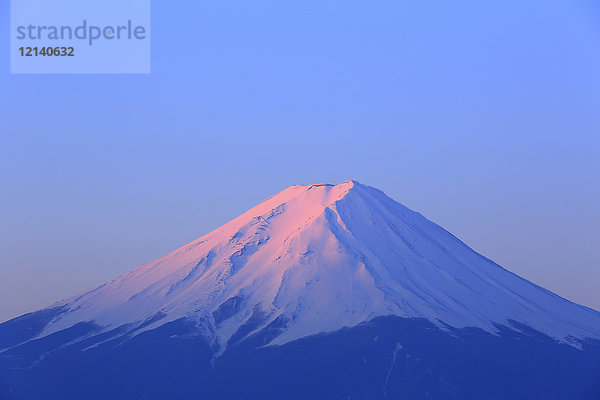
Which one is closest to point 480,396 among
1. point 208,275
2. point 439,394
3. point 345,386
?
point 439,394

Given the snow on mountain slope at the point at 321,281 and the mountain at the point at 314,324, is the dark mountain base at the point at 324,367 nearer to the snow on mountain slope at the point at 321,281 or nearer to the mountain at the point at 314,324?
the mountain at the point at 314,324

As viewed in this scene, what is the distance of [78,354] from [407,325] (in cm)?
2908

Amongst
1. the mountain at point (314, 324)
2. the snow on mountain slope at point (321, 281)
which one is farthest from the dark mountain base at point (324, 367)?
the snow on mountain slope at point (321, 281)

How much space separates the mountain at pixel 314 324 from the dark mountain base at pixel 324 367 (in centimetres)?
13

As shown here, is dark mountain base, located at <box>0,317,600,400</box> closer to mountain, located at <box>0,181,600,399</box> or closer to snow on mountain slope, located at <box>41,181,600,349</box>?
mountain, located at <box>0,181,600,399</box>

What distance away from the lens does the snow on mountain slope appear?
375 ft

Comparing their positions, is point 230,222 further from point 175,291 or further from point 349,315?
point 349,315

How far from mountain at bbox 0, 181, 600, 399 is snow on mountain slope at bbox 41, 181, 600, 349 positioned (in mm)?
165

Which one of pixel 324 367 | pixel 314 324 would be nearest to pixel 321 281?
pixel 314 324

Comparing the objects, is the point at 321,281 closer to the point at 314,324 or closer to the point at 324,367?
the point at 314,324

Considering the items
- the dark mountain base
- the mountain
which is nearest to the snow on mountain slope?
the mountain

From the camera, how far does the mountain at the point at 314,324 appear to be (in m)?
108

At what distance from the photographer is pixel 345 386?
106 meters

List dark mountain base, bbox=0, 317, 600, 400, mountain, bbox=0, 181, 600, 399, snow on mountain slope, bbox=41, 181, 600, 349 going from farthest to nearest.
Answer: snow on mountain slope, bbox=41, 181, 600, 349, mountain, bbox=0, 181, 600, 399, dark mountain base, bbox=0, 317, 600, 400
